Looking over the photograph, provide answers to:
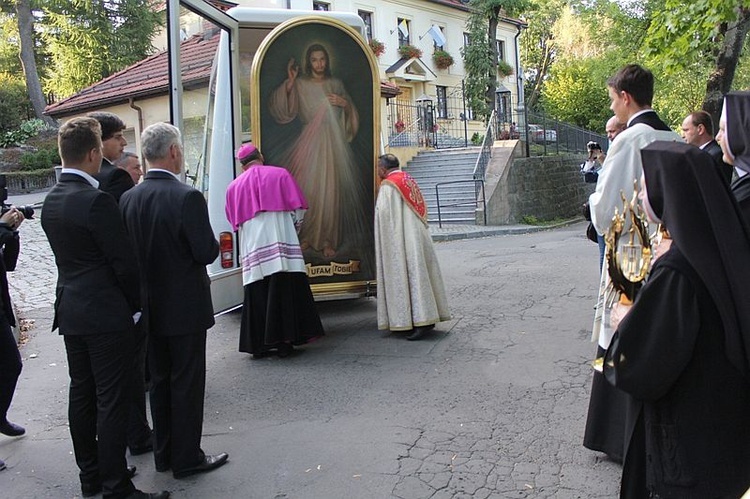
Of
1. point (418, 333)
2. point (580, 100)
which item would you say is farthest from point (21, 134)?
point (418, 333)

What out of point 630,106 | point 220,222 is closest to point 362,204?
point 220,222

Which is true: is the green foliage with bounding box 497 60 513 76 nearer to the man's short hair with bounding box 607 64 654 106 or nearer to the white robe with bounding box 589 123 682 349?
the man's short hair with bounding box 607 64 654 106

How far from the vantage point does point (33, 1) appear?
32.4m

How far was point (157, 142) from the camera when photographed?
13.7 feet

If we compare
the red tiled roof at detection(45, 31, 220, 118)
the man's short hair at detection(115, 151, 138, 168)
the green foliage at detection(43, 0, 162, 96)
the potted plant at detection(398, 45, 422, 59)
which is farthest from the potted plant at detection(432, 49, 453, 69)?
the man's short hair at detection(115, 151, 138, 168)

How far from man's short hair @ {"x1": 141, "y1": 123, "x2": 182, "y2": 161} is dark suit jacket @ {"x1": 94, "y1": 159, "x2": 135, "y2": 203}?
625 millimetres

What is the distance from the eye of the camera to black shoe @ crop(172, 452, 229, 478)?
4.15 metres

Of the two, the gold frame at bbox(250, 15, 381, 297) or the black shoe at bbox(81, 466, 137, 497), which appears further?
the gold frame at bbox(250, 15, 381, 297)

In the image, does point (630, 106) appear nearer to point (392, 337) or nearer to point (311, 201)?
point (392, 337)

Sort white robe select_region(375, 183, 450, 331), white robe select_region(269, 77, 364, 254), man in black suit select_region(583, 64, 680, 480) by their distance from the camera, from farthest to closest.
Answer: white robe select_region(269, 77, 364, 254) < white robe select_region(375, 183, 450, 331) < man in black suit select_region(583, 64, 680, 480)

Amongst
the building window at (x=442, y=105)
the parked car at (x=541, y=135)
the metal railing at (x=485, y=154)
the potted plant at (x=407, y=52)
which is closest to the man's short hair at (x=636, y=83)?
the metal railing at (x=485, y=154)

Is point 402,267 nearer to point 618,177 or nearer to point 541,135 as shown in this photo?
point 618,177

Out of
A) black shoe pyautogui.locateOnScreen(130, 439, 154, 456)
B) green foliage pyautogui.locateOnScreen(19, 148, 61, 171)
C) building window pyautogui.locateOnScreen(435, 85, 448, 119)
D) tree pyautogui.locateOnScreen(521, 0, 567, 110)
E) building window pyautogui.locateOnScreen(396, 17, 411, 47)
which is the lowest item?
black shoe pyautogui.locateOnScreen(130, 439, 154, 456)

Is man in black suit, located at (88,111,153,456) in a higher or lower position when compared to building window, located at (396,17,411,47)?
lower
